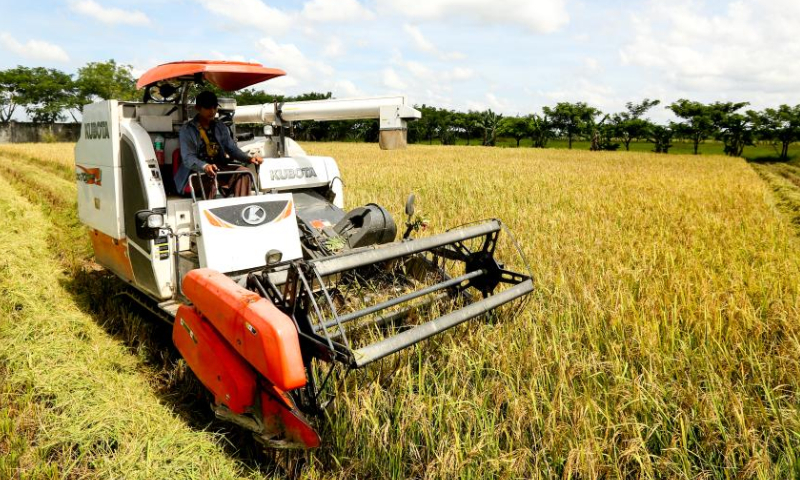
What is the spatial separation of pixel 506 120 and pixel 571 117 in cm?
765

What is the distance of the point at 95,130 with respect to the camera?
15.7 feet

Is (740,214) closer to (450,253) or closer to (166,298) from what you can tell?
(450,253)

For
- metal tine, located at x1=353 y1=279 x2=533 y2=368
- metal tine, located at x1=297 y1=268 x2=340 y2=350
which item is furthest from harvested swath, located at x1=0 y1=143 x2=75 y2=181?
metal tine, located at x1=353 y1=279 x2=533 y2=368

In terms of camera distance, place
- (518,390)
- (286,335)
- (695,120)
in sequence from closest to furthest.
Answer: (286,335), (518,390), (695,120)

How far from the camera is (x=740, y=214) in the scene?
25.1ft

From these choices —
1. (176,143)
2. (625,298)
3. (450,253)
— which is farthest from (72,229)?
(625,298)

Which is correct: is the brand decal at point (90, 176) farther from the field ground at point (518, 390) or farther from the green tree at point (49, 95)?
the green tree at point (49, 95)

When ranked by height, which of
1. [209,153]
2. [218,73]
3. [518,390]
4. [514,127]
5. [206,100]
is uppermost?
[514,127]

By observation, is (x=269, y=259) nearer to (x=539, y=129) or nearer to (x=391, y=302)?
(x=391, y=302)

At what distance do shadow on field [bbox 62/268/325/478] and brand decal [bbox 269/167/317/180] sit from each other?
1703 millimetres

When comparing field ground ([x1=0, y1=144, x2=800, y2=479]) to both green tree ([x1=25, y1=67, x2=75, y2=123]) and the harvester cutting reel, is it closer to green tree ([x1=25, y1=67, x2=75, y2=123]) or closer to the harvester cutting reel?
the harvester cutting reel

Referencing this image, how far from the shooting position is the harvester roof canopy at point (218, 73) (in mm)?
4125

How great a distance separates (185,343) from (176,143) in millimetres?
2320

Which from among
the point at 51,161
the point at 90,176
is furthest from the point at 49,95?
the point at 90,176
